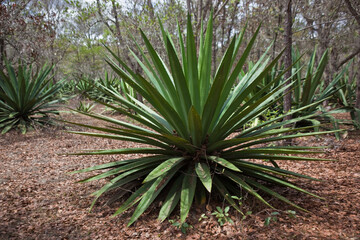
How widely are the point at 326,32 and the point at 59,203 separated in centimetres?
1022

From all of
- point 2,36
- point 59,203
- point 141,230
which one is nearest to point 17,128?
Answer: point 2,36

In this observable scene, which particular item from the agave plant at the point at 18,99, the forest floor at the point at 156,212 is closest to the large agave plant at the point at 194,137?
the forest floor at the point at 156,212

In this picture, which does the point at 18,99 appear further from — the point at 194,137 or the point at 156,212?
the point at 194,137

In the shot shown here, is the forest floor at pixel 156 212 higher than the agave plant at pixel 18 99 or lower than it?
lower

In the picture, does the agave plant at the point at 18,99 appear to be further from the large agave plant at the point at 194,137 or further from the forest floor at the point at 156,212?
the large agave plant at the point at 194,137

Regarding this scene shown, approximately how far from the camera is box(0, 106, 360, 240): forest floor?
1.87 m

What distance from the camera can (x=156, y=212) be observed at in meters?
2.22

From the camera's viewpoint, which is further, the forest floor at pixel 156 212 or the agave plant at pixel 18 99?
the agave plant at pixel 18 99

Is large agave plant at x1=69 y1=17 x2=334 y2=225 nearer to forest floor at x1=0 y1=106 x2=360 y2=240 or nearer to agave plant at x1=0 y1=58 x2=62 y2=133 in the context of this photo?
forest floor at x1=0 y1=106 x2=360 y2=240

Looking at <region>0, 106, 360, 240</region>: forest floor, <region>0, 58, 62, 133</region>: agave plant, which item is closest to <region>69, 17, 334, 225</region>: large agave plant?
<region>0, 106, 360, 240</region>: forest floor

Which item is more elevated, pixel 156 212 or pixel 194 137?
pixel 194 137

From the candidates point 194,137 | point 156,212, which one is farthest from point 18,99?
point 194,137

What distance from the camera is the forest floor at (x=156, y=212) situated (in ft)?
6.13

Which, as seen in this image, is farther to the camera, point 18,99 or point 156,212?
point 18,99
